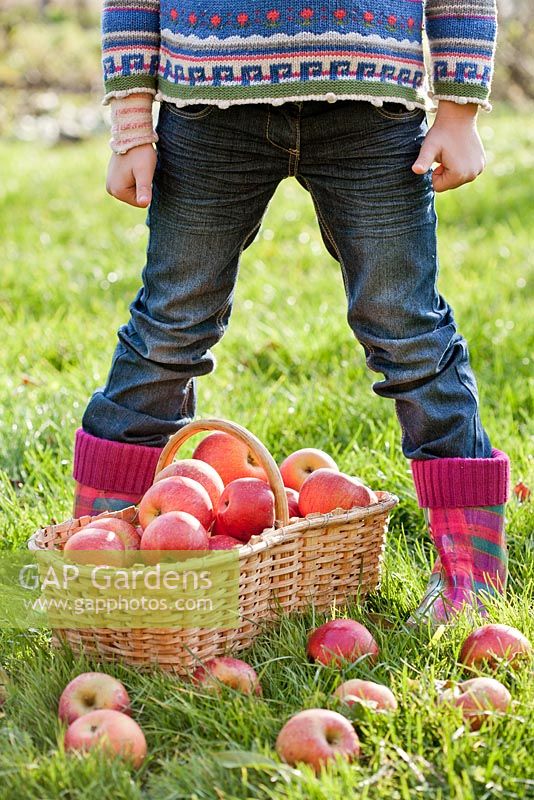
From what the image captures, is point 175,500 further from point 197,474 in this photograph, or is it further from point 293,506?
point 293,506

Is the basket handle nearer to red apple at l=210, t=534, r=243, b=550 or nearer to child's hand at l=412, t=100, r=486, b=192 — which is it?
red apple at l=210, t=534, r=243, b=550

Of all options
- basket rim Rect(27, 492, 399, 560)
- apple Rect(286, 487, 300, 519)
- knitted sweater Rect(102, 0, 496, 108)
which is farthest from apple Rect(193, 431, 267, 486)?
knitted sweater Rect(102, 0, 496, 108)

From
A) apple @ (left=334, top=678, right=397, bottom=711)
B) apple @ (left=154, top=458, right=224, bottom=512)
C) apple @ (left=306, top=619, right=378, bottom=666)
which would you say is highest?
apple @ (left=154, top=458, right=224, bottom=512)

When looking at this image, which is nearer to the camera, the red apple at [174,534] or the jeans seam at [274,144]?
the red apple at [174,534]

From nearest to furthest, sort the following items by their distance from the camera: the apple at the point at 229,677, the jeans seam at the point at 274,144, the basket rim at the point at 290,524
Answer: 1. the apple at the point at 229,677
2. the basket rim at the point at 290,524
3. the jeans seam at the point at 274,144

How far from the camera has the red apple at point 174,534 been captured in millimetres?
1779

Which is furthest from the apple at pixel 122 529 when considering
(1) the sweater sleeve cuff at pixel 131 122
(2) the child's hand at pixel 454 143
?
(2) the child's hand at pixel 454 143

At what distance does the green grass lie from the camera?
58.6 inches

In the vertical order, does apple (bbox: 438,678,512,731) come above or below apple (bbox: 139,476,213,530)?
below

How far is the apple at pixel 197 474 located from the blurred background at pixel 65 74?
905 cm

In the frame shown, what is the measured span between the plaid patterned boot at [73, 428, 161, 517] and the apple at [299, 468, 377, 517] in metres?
0.36

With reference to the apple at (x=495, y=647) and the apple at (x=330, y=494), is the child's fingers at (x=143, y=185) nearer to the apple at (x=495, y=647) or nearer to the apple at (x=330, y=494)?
the apple at (x=330, y=494)

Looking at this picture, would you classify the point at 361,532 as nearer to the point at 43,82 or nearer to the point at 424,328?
the point at 424,328

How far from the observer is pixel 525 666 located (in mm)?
1732
